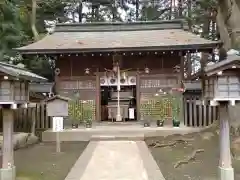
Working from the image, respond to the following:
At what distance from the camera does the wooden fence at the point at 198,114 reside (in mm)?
12961

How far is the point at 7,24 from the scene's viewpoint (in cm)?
1496

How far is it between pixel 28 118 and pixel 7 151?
660cm

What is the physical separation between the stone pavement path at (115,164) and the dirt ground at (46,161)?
52 cm

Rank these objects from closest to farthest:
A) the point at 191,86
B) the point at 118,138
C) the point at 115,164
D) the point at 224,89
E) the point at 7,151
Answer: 1. the point at 224,89
2. the point at 7,151
3. the point at 115,164
4. the point at 118,138
5. the point at 191,86

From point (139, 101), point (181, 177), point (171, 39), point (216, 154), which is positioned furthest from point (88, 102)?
point (181, 177)

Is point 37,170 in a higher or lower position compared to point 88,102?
lower

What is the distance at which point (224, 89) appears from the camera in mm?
6219

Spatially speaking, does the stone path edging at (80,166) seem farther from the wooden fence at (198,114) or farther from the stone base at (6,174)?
the wooden fence at (198,114)

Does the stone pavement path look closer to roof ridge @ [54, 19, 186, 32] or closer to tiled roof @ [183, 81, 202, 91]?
tiled roof @ [183, 81, 202, 91]

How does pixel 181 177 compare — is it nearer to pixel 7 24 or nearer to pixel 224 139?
pixel 224 139

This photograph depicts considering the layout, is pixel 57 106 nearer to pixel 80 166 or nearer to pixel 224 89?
pixel 80 166

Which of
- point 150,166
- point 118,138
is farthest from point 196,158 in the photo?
point 118,138

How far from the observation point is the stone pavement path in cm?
637

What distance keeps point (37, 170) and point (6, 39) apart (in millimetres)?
9475
